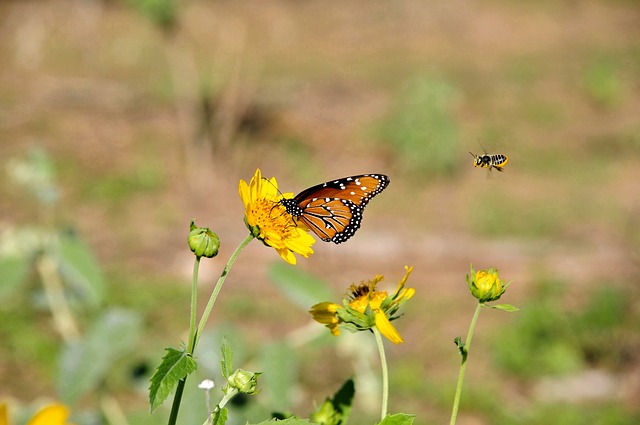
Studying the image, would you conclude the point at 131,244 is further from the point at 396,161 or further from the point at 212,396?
the point at 212,396

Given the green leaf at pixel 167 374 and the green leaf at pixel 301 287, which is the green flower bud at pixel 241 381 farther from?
the green leaf at pixel 301 287

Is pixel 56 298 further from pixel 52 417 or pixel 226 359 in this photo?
pixel 52 417

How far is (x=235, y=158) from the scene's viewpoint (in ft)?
20.2

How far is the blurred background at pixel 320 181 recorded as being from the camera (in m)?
2.19

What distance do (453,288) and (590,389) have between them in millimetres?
1055

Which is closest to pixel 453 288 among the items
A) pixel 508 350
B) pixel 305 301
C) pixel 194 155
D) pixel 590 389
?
pixel 508 350

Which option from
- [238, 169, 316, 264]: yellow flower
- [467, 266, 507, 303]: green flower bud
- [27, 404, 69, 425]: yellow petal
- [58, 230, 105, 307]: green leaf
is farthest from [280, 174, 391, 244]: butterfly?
[58, 230, 105, 307]: green leaf

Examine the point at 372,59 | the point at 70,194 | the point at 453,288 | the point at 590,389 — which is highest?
the point at 372,59

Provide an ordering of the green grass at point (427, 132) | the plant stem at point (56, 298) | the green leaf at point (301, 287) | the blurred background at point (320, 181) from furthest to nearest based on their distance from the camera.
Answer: the green grass at point (427, 132), the blurred background at point (320, 181), the plant stem at point (56, 298), the green leaf at point (301, 287)

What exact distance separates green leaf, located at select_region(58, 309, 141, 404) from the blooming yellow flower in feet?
2.52

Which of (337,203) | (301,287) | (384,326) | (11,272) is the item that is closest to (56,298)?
(11,272)

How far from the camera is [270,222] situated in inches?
33.1

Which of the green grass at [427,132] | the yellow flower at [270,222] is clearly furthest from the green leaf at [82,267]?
the green grass at [427,132]

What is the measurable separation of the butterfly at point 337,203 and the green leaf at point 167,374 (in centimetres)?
30
